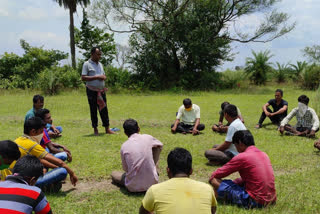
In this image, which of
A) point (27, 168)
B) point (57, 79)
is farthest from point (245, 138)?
point (57, 79)

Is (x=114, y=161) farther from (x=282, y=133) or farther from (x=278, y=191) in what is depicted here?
(x=282, y=133)

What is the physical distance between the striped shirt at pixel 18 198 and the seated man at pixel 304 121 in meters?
7.24

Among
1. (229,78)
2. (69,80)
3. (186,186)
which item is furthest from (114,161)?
(229,78)

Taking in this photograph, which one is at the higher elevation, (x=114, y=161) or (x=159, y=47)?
(x=159, y=47)

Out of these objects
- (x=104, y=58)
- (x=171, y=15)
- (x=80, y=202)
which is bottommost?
(x=80, y=202)

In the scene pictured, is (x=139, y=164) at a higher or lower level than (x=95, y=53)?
lower

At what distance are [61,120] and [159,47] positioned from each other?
43.0 ft

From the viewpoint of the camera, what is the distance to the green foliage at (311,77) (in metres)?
21.3

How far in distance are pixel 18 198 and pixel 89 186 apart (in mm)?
2319

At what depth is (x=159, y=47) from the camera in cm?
2244

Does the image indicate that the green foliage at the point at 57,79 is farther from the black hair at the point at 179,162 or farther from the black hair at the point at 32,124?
the black hair at the point at 179,162

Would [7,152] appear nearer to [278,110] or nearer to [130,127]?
[130,127]

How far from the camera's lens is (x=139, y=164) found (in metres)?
4.05

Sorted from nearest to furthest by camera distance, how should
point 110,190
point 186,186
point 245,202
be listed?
point 186,186
point 245,202
point 110,190
